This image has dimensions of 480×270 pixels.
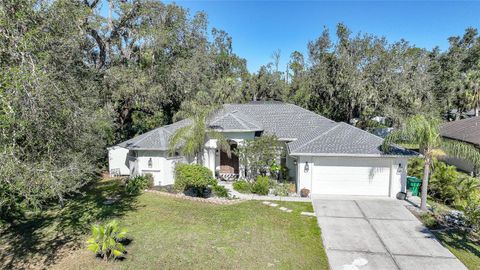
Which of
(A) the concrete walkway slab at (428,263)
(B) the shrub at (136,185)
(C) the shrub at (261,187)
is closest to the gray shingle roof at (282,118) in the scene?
(C) the shrub at (261,187)

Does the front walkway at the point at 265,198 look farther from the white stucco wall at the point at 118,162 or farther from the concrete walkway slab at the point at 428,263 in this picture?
the white stucco wall at the point at 118,162

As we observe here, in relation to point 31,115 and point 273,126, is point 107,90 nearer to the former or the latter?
point 273,126

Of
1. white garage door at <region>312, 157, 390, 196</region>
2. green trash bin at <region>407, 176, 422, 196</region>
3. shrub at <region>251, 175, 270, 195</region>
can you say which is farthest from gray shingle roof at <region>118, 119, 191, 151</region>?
green trash bin at <region>407, 176, 422, 196</region>

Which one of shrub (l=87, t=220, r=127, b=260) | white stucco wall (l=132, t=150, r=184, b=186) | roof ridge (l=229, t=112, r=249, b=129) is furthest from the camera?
roof ridge (l=229, t=112, r=249, b=129)

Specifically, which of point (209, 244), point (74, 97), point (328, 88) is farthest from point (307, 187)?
point (328, 88)

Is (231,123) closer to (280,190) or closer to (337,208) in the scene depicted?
(280,190)

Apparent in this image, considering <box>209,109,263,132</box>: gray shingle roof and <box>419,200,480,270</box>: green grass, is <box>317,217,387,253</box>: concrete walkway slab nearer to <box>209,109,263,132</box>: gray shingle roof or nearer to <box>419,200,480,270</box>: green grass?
<box>419,200,480,270</box>: green grass
